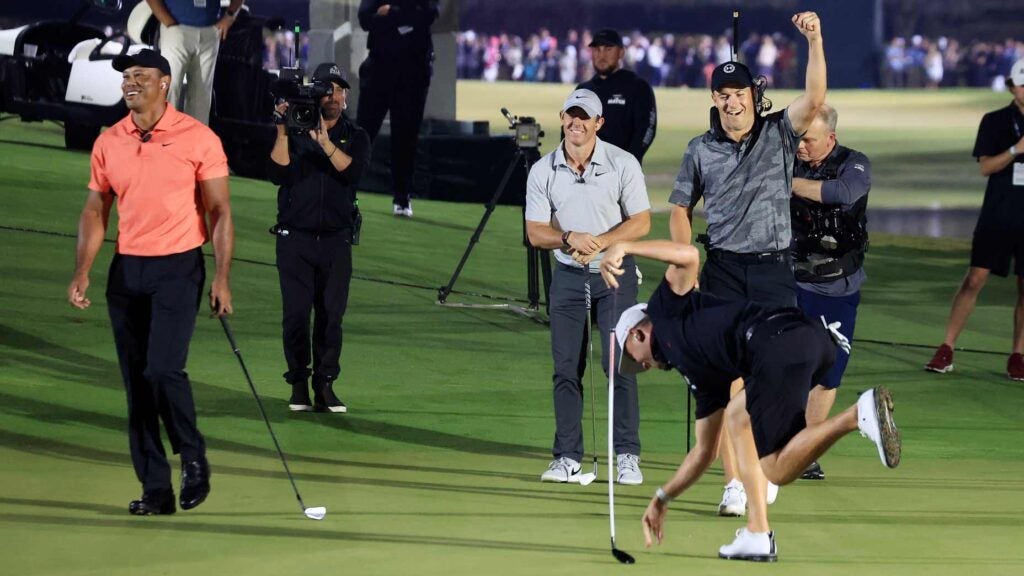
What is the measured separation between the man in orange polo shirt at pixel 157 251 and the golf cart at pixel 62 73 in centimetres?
1101

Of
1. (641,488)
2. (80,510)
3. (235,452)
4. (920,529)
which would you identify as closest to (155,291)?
(80,510)

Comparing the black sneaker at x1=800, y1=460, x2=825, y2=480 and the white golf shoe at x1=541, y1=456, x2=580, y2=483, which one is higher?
the white golf shoe at x1=541, y1=456, x2=580, y2=483

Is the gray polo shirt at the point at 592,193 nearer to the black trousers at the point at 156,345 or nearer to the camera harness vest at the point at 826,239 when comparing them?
the camera harness vest at the point at 826,239

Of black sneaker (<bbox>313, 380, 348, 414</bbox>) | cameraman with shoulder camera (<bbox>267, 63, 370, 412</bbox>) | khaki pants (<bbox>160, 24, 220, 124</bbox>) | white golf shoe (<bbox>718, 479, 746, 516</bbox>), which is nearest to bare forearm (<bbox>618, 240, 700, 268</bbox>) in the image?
white golf shoe (<bbox>718, 479, 746, 516</bbox>)

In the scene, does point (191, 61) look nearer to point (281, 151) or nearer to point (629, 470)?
point (281, 151)

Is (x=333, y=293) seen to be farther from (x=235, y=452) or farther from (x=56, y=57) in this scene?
(x=56, y=57)

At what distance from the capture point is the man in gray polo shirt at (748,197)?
808cm

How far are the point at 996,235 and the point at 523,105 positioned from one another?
31.2 metres

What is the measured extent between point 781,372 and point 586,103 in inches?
95.9

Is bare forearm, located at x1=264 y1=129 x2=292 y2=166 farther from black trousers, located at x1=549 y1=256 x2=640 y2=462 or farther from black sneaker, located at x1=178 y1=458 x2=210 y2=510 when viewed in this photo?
black sneaker, located at x1=178 y1=458 x2=210 y2=510

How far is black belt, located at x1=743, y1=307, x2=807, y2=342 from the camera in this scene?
6781 millimetres

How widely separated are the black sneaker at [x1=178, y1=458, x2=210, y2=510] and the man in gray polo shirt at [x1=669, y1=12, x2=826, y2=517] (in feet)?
7.48

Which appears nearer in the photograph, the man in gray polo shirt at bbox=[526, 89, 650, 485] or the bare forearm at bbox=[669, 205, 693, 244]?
the bare forearm at bbox=[669, 205, 693, 244]

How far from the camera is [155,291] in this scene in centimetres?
786
